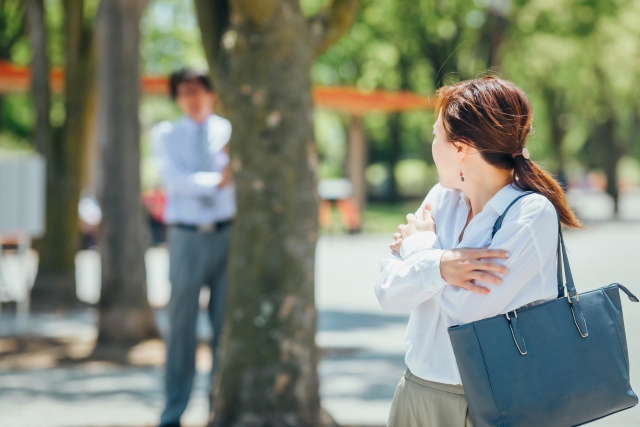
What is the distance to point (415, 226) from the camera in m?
2.55

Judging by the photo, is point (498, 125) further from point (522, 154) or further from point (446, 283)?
point (446, 283)

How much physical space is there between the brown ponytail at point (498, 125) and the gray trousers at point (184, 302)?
3.25 metres

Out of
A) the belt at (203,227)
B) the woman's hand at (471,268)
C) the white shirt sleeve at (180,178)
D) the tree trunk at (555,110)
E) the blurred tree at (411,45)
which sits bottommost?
the belt at (203,227)

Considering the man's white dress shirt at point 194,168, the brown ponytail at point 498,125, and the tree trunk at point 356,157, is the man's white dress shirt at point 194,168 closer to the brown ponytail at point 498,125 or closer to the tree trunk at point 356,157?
the brown ponytail at point 498,125

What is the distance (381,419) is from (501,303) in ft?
13.3

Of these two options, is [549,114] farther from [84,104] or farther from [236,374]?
[236,374]

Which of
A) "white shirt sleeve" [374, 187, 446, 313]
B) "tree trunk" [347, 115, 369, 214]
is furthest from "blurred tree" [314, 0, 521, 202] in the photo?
"white shirt sleeve" [374, 187, 446, 313]

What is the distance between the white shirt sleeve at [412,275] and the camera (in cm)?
234

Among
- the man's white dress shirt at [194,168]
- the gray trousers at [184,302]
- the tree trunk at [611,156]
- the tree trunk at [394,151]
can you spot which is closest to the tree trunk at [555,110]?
the tree trunk at [611,156]

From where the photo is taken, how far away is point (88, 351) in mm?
8883

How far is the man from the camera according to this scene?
5461 mm

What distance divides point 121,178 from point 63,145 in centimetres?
345

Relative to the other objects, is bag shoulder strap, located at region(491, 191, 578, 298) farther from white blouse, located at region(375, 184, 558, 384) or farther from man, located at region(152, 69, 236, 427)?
man, located at region(152, 69, 236, 427)

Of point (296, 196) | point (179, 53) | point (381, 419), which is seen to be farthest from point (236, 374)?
point (179, 53)
